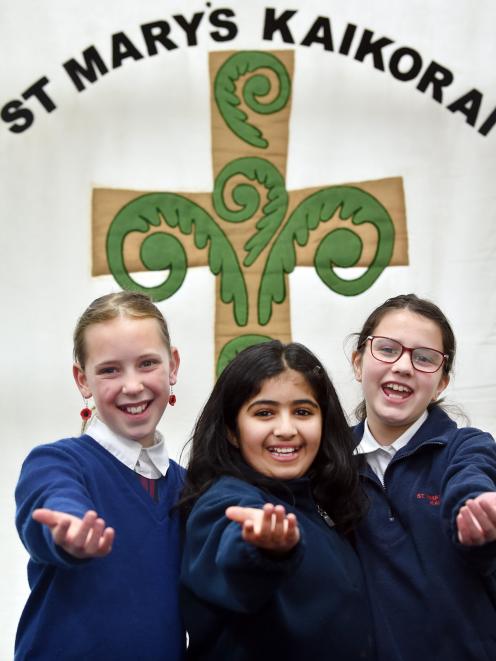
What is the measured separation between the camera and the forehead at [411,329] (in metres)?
1.63

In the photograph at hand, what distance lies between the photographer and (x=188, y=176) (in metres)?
2.52

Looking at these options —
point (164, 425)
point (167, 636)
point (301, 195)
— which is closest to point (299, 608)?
point (167, 636)

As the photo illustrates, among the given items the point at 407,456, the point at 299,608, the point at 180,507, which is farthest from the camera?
the point at 407,456

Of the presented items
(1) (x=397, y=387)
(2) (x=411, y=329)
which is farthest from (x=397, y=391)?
(2) (x=411, y=329)

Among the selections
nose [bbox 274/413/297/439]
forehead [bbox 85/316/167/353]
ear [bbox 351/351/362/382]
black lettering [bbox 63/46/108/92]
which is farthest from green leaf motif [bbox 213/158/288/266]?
nose [bbox 274/413/297/439]

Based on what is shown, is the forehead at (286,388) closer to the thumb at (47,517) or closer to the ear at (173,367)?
the ear at (173,367)

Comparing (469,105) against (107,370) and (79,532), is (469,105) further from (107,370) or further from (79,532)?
(79,532)

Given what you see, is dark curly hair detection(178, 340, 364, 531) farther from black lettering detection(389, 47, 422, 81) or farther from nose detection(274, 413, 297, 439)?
black lettering detection(389, 47, 422, 81)

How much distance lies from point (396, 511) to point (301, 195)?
1.21 metres

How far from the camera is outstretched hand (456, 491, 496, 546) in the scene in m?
1.23

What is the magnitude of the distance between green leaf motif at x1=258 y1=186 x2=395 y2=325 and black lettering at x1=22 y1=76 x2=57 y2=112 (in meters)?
0.73

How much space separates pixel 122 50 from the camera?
2.50m

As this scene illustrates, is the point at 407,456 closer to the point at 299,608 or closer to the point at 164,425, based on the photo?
the point at 299,608

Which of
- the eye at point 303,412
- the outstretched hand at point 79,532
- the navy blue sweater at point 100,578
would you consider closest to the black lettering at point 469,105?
the eye at point 303,412
